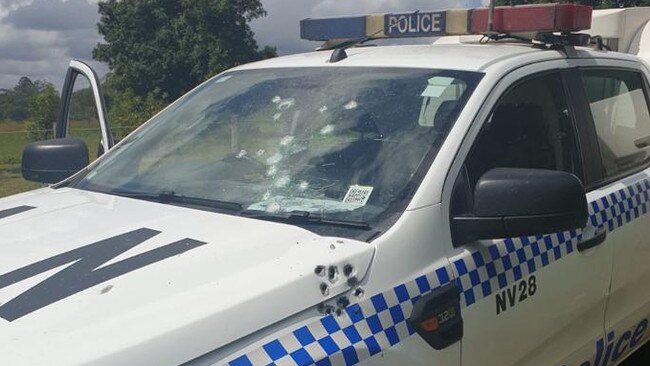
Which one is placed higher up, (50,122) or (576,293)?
(576,293)

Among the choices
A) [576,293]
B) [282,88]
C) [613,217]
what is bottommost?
[576,293]

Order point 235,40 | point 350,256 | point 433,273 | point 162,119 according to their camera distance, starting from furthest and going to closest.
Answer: point 235,40
point 162,119
point 433,273
point 350,256

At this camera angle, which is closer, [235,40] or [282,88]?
[282,88]

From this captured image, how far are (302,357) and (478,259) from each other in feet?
2.47

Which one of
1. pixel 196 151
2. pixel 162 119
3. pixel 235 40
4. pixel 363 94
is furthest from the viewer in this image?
Answer: pixel 235 40

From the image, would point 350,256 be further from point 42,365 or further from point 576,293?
point 576,293

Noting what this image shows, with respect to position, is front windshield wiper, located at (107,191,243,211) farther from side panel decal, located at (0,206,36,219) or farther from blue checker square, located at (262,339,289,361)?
blue checker square, located at (262,339,289,361)

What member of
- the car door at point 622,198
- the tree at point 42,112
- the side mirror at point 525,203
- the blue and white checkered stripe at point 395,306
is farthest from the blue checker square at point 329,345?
the tree at point 42,112

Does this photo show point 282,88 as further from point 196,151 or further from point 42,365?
point 42,365

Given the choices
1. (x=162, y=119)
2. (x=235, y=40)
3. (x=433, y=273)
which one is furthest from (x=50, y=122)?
(x=235, y=40)

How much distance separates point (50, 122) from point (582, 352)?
20.0 m

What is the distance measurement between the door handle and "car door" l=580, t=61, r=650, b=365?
2 cm

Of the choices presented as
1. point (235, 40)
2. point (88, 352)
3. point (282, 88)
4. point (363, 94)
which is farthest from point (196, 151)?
point (235, 40)

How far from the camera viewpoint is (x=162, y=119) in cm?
311
